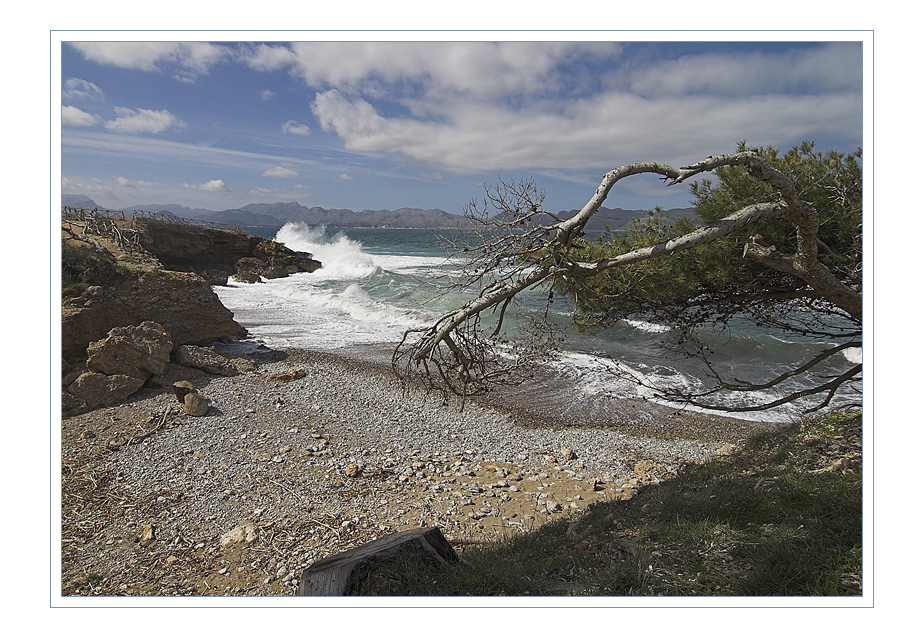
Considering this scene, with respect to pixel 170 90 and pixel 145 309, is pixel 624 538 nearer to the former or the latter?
pixel 170 90

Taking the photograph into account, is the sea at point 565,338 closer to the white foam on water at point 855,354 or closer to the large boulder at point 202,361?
the white foam on water at point 855,354

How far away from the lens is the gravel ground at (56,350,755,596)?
3539mm

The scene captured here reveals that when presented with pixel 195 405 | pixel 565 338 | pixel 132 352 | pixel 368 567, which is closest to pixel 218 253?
pixel 132 352

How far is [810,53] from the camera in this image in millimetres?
2766

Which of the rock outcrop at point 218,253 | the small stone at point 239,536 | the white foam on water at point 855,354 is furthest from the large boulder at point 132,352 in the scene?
the rock outcrop at point 218,253

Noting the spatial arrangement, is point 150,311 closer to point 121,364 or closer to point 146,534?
point 121,364

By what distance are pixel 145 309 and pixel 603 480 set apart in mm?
7526

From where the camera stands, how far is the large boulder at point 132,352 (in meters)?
6.41

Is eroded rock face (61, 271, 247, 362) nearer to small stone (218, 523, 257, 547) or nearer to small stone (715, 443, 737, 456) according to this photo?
small stone (218, 523, 257, 547)

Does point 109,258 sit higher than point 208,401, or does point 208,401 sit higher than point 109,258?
point 109,258

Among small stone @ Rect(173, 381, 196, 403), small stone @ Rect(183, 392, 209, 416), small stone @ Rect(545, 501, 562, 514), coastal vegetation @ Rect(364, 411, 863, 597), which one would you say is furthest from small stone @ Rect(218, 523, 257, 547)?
small stone @ Rect(173, 381, 196, 403)

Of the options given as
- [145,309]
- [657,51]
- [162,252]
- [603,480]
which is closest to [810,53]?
[657,51]

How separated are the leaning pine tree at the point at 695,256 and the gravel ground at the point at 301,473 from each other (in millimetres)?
794

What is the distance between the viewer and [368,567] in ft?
7.77
